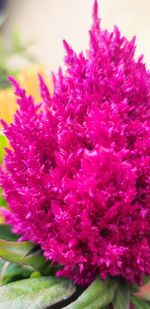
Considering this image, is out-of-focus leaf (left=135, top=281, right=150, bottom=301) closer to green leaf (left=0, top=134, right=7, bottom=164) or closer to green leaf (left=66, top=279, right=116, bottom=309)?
green leaf (left=66, top=279, right=116, bottom=309)

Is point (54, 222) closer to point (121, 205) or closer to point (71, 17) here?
point (121, 205)

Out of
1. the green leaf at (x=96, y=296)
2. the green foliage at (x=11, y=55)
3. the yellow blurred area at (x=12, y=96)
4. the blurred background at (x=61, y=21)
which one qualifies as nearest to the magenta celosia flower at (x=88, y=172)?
the green leaf at (x=96, y=296)

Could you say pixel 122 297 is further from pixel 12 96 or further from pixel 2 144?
pixel 12 96

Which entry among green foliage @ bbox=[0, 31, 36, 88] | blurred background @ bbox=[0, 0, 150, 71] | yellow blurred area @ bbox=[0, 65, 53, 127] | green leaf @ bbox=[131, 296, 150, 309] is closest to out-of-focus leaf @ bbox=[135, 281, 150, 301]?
green leaf @ bbox=[131, 296, 150, 309]

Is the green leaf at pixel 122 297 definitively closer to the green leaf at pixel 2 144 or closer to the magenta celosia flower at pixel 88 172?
the magenta celosia flower at pixel 88 172

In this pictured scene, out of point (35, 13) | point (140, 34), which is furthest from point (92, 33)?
point (35, 13)

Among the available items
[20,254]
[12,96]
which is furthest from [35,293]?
[12,96]
